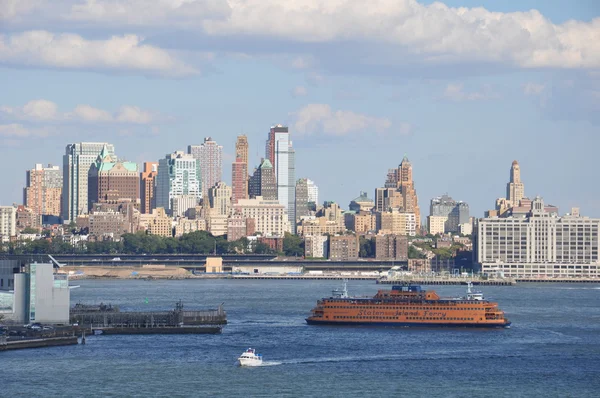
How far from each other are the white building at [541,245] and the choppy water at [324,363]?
3280 inches

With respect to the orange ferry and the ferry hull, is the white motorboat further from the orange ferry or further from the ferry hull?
the orange ferry

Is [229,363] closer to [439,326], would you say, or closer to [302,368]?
[302,368]

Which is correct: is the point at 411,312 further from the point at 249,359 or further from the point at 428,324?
the point at 249,359

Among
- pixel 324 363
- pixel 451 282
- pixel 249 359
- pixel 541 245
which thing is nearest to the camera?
pixel 249 359

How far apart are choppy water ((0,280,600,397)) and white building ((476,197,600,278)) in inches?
3280

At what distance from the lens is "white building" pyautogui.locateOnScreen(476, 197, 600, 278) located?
604 ft

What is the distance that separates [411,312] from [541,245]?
96.1m

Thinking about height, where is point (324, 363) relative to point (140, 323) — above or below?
below

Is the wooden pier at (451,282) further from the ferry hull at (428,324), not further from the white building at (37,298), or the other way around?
the white building at (37,298)

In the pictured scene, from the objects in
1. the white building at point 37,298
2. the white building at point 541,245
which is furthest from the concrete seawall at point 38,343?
the white building at point 541,245

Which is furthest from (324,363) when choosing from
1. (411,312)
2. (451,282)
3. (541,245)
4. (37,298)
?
(541,245)

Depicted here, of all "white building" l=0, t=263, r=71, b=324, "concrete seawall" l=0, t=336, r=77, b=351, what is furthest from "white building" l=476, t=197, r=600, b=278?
"concrete seawall" l=0, t=336, r=77, b=351

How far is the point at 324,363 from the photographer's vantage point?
7088 centimetres

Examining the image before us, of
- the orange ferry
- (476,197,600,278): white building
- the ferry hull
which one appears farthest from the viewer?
(476,197,600,278): white building
